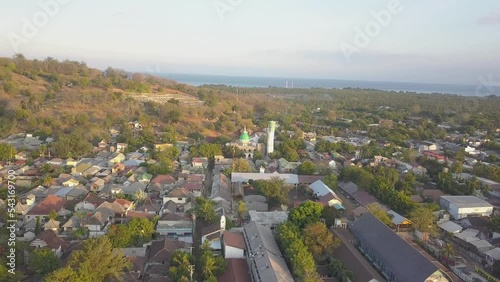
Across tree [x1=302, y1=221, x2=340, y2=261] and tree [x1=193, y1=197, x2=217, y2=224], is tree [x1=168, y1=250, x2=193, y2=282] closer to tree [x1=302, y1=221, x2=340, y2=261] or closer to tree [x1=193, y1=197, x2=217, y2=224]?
tree [x1=193, y1=197, x2=217, y2=224]

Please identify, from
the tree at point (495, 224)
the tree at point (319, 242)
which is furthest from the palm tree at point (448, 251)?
the tree at point (319, 242)

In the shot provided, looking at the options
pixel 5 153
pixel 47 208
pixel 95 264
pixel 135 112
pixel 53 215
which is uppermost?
pixel 135 112

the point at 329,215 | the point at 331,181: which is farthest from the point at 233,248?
the point at 331,181

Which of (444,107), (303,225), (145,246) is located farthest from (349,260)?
(444,107)

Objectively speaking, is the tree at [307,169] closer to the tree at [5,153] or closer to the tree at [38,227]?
the tree at [38,227]

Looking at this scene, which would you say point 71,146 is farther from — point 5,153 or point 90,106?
point 90,106

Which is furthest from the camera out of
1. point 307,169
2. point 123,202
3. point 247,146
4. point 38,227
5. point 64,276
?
point 247,146
